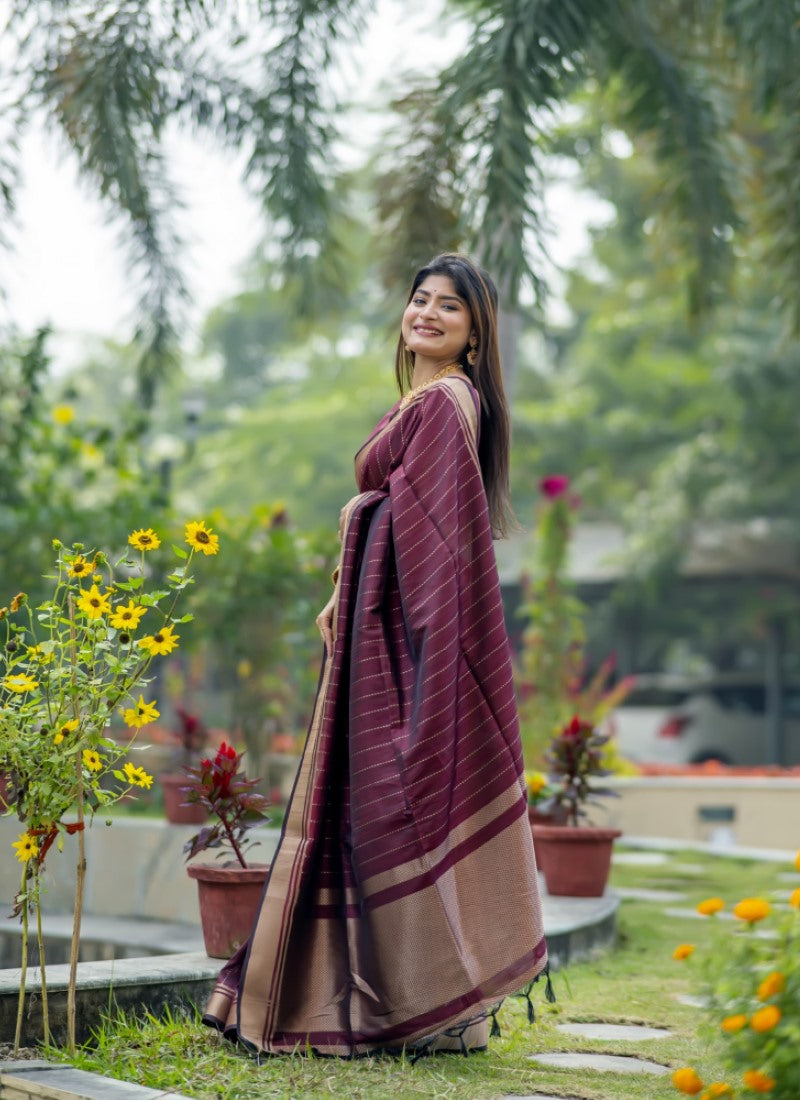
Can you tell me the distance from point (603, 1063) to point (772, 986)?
4.30 feet

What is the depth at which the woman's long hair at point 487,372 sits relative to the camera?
3566 mm

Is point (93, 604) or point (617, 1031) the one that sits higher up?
point (93, 604)

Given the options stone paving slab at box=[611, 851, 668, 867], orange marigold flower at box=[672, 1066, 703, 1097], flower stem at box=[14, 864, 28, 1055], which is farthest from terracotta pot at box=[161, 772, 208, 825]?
orange marigold flower at box=[672, 1066, 703, 1097]

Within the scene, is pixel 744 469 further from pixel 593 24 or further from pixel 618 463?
pixel 593 24

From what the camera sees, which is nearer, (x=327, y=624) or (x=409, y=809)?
(x=409, y=809)

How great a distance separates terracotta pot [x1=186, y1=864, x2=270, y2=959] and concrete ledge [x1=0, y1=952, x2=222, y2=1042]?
0.35 ft

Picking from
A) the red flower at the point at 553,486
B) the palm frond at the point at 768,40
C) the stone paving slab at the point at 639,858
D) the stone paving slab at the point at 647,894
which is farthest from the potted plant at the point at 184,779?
the palm frond at the point at 768,40

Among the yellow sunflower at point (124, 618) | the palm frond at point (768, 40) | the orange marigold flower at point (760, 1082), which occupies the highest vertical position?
the palm frond at point (768, 40)

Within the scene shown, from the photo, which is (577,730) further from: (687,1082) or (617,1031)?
(687,1082)

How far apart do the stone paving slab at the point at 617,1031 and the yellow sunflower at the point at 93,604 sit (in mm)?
1673

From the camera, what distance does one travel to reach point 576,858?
551 centimetres

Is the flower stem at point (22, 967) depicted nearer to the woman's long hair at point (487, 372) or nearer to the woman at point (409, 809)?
the woman at point (409, 809)

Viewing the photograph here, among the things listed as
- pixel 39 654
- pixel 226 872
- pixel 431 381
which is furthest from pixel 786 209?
pixel 39 654

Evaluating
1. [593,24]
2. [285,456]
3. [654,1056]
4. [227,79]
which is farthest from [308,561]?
[285,456]
